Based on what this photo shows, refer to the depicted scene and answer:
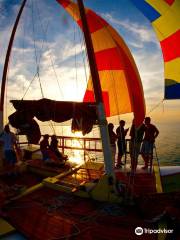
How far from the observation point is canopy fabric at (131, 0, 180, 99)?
25.3ft

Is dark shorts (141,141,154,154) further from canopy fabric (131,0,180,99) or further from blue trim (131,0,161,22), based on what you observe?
→ blue trim (131,0,161,22)

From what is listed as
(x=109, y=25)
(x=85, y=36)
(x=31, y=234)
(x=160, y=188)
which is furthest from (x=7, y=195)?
(x=109, y=25)

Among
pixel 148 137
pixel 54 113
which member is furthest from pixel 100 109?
pixel 148 137

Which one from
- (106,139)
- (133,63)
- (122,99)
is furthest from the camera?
(122,99)

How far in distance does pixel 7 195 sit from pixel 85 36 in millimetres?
6180

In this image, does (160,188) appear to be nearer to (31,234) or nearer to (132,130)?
(132,130)

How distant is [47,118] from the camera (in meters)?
8.76

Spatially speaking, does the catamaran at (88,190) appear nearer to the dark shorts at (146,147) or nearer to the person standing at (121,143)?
the dark shorts at (146,147)

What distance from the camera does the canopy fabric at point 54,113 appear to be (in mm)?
8305

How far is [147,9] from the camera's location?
8.74 metres

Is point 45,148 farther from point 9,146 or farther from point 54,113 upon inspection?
point 54,113

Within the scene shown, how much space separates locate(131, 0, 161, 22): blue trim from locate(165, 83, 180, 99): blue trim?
2.49 meters

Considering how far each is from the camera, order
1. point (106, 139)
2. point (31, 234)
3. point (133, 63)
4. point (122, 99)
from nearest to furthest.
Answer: point (31, 234), point (106, 139), point (133, 63), point (122, 99)

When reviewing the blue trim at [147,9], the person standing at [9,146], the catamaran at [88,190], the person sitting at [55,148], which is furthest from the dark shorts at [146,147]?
the person standing at [9,146]
